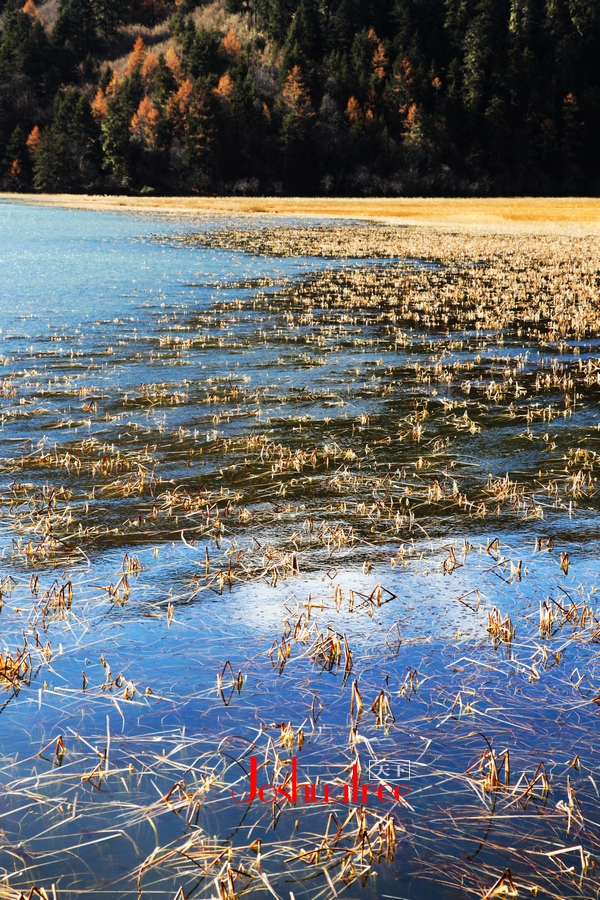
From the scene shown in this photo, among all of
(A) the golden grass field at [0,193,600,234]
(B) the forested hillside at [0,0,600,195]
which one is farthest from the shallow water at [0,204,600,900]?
(B) the forested hillside at [0,0,600,195]

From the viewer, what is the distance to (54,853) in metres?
4.09

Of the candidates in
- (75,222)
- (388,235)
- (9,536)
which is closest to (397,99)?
(75,222)

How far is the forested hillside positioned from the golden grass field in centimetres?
1641

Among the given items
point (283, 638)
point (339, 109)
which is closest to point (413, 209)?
point (339, 109)

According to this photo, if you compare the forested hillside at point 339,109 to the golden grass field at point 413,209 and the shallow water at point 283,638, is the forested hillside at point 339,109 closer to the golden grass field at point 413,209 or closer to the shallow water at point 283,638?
the golden grass field at point 413,209

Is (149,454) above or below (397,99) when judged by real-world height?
below

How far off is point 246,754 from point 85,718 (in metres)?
1.04

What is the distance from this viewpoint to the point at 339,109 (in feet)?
412

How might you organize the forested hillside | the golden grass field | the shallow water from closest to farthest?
the shallow water
the golden grass field
the forested hillside

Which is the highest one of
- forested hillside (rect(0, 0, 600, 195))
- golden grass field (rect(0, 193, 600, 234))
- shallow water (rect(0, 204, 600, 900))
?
forested hillside (rect(0, 0, 600, 195))

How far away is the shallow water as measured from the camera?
163 inches

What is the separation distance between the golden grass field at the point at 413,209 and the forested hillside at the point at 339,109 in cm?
1641

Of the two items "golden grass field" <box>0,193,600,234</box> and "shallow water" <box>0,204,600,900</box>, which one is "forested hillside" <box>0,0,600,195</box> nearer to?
"golden grass field" <box>0,193,600,234</box>

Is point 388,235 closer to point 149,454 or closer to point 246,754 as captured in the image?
point 149,454
